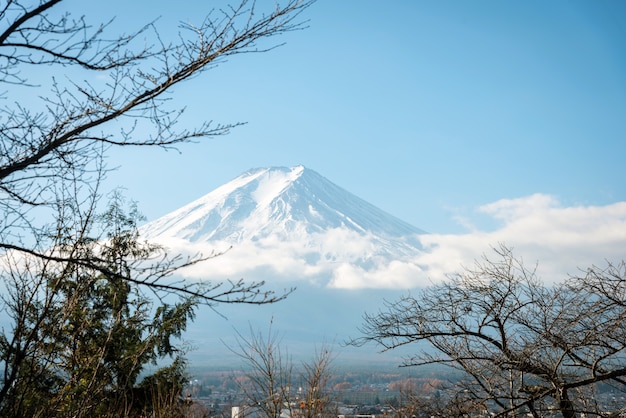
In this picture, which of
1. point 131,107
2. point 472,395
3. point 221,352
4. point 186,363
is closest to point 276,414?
point 472,395

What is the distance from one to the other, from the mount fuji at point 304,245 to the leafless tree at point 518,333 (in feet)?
386

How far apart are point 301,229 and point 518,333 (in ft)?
503

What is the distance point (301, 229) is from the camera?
160 m

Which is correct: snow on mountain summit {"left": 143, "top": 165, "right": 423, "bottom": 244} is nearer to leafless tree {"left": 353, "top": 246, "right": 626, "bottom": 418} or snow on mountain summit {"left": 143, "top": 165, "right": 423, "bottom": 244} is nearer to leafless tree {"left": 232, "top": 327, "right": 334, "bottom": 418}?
leafless tree {"left": 353, "top": 246, "right": 626, "bottom": 418}

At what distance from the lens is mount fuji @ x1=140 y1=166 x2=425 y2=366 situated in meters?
136

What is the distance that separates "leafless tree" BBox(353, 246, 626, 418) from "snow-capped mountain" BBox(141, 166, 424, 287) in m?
121

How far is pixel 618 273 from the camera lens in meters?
5.79

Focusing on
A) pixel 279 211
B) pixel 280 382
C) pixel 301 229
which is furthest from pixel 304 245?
pixel 280 382

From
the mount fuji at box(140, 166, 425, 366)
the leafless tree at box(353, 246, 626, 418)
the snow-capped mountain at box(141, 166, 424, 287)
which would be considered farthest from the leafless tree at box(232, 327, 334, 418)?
the snow-capped mountain at box(141, 166, 424, 287)

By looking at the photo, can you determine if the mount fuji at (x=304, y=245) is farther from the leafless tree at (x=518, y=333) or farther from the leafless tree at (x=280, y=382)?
the leafless tree at (x=280, y=382)

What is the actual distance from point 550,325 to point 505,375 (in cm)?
103

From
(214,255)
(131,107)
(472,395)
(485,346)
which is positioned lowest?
(472,395)

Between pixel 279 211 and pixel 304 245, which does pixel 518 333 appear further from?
pixel 304 245

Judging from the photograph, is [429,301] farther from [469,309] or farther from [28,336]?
[28,336]
